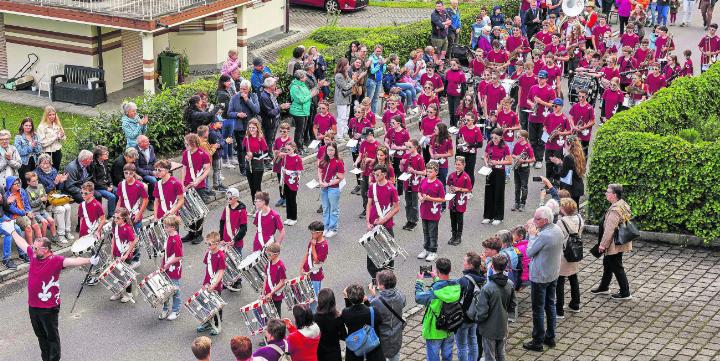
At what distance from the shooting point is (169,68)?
28.8 m

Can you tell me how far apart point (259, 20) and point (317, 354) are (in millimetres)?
23001

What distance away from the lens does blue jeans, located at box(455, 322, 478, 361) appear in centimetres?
1336

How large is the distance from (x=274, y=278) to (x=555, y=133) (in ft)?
26.1

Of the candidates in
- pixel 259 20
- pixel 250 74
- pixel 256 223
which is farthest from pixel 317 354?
pixel 259 20

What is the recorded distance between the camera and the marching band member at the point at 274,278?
1398 centimetres

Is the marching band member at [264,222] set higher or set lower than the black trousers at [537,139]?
higher

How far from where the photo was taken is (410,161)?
18.2 m

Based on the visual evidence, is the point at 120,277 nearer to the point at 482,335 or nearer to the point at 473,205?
the point at 482,335

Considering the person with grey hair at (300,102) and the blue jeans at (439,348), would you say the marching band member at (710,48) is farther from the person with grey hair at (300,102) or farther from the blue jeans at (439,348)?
the blue jeans at (439,348)

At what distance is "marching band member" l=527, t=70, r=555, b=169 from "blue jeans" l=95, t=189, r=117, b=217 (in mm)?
8340

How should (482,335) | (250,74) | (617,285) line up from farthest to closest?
(250,74) → (617,285) → (482,335)

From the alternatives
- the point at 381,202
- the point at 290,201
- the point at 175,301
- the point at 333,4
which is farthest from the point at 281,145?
the point at 333,4

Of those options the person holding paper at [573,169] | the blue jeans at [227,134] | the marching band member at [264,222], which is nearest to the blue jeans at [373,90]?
the blue jeans at [227,134]

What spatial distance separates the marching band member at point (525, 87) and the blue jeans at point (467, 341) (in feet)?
33.9
